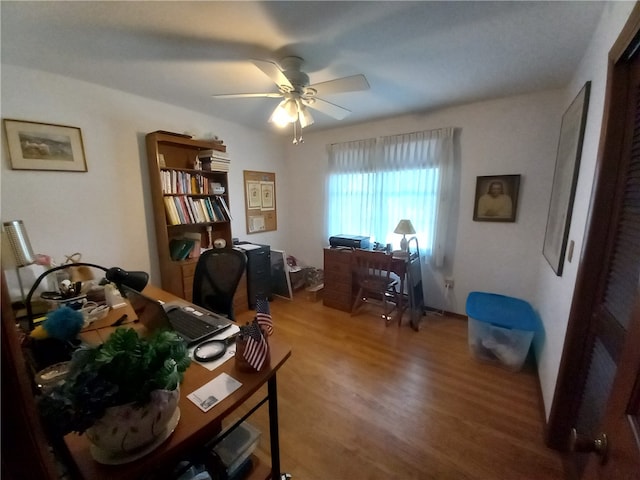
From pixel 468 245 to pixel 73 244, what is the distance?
149 inches

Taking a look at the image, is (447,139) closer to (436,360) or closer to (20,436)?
(436,360)

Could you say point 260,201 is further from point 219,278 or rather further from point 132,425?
point 132,425

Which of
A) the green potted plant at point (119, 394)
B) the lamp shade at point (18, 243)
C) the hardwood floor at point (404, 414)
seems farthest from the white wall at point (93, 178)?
the green potted plant at point (119, 394)

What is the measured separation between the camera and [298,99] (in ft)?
6.01

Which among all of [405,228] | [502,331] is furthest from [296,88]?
[502,331]

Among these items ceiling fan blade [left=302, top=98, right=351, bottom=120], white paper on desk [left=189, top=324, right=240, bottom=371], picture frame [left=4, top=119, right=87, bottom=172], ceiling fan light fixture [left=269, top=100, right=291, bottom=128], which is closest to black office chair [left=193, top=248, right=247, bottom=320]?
white paper on desk [left=189, top=324, right=240, bottom=371]

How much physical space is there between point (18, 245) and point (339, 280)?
264 centimetres

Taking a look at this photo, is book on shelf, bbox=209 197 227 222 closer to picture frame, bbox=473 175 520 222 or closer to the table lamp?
the table lamp

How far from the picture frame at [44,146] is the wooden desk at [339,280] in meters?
2.52

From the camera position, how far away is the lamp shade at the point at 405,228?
2.77 metres

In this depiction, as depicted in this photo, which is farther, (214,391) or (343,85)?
(343,85)

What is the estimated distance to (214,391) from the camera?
85cm

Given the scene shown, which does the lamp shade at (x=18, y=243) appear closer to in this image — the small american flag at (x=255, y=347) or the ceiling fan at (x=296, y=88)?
the ceiling fan at (x=296, y=88)

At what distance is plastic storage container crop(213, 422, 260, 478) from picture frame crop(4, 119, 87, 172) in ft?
7.77
